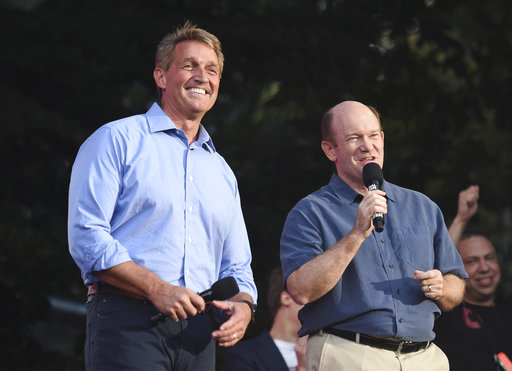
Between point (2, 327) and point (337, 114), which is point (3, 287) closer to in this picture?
point (2, 327)

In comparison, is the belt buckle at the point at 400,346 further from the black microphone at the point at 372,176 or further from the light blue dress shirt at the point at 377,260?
the black microphone at the point at 372,176

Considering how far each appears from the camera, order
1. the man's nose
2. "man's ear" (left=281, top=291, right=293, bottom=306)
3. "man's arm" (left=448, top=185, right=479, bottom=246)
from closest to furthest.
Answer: the man's nose → "man's arm" (left=448, top=185, right=479, bottom=246) → "man's ear" (left=281, top=291, right=293, bottom=306)

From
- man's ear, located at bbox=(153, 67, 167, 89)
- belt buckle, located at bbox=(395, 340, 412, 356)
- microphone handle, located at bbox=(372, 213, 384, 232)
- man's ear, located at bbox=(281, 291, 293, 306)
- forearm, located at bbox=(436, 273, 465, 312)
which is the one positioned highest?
man's ear, located at bbox=(153, 67, 167, 89)

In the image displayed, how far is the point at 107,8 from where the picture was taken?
7695 millimetres

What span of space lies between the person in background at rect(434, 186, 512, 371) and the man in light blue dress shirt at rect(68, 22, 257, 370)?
7.44 feet

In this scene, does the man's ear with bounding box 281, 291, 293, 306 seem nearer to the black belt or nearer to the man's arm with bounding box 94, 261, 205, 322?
the black belt

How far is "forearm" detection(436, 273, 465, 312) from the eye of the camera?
4055mm

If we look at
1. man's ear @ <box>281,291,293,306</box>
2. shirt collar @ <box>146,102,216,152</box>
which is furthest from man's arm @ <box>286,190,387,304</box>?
man's ear @ <box>281,291,293,306</box>

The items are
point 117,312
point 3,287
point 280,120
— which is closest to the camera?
point 117,312

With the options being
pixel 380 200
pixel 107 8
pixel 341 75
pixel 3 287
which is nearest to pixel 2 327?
pixel 3 287

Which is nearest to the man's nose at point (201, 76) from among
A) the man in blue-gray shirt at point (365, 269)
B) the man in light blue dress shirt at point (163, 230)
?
the man in light blue dress shirt at point (163, 230)

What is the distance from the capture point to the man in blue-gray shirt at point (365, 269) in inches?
153

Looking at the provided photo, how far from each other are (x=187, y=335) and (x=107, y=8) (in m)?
4.63

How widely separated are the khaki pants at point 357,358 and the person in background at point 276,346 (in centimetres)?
204
